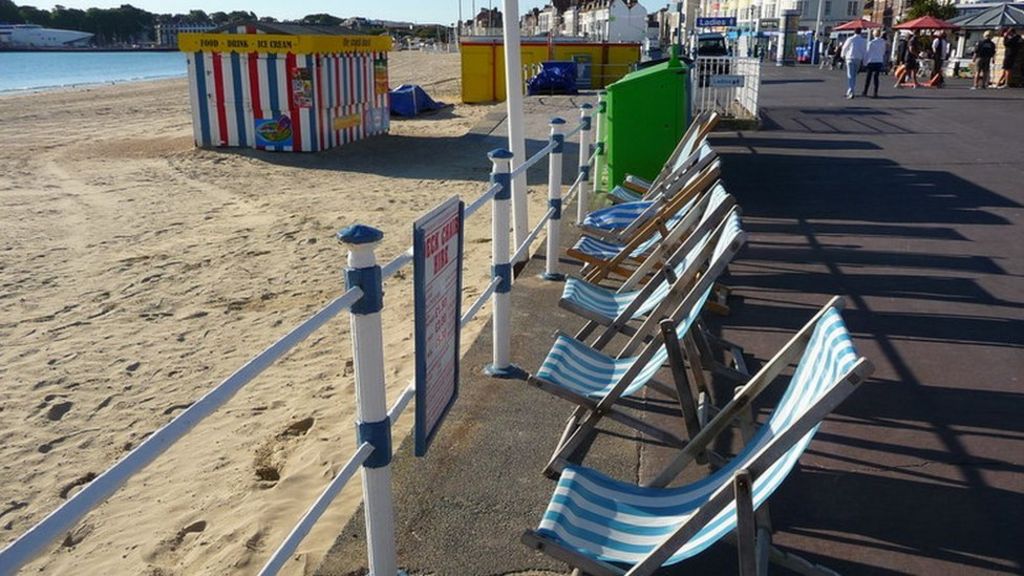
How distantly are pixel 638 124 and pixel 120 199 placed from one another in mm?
7064

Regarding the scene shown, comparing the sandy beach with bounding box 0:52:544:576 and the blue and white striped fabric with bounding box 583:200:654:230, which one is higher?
the blue and white striped fabric with bounding box 583:200:654:230

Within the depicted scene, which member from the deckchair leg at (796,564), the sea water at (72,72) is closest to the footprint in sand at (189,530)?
the deckchair leg at (796,564)

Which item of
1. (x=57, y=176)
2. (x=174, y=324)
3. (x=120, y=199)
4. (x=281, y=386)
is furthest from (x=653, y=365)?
(x=57, y=176)

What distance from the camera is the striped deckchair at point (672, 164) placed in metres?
6.65

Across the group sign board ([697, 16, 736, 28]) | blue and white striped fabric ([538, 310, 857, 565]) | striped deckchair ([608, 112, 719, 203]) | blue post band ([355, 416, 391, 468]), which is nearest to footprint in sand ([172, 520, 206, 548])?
blue post band ([355, 416, 391, 468])

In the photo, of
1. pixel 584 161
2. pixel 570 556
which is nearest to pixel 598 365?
pixel 570 556

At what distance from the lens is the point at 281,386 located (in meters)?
5.06

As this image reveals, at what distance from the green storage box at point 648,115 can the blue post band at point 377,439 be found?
20.4 feet

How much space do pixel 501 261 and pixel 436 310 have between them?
4.80 feet

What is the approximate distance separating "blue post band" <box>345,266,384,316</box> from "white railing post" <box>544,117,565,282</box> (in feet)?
11.5

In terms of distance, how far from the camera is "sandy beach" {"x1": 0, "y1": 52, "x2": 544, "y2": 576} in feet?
12.0

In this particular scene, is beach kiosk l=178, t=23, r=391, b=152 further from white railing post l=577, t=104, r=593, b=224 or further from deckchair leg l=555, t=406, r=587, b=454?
deckchair leg l=555, t=406, r=587, b=454

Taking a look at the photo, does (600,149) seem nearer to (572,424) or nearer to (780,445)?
(572,424)

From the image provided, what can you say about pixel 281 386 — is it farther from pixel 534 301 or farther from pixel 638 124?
pixel 638 124
